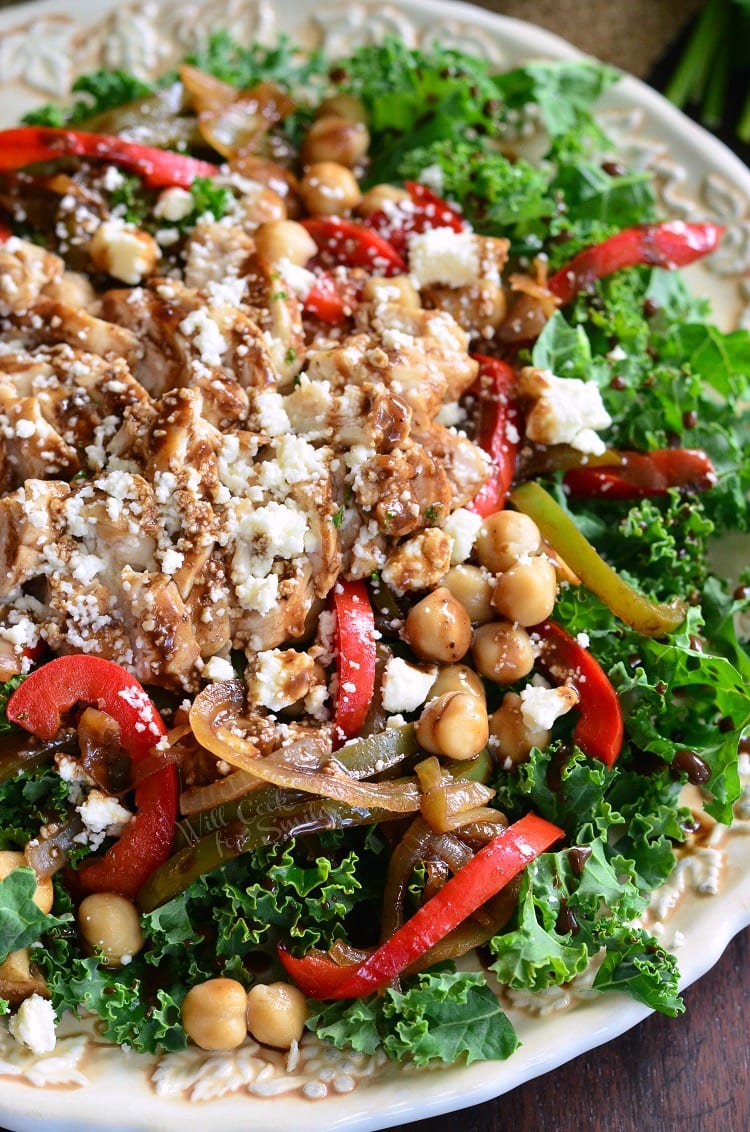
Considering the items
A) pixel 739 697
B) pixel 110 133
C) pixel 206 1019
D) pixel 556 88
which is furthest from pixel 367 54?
pixel 206 1019

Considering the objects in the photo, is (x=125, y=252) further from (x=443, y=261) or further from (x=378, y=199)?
(x=443, y=261)

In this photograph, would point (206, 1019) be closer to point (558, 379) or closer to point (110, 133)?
point (558, 379)

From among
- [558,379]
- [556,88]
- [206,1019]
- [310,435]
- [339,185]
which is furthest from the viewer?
[556,88]

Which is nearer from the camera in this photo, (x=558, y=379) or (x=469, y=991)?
(x=469, y=991)

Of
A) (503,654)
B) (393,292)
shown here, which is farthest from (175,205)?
(503,654)

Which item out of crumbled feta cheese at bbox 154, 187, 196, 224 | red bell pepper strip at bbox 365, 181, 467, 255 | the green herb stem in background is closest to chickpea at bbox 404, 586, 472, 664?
red bell pepper strip at bbox 365, 181, 467, 255

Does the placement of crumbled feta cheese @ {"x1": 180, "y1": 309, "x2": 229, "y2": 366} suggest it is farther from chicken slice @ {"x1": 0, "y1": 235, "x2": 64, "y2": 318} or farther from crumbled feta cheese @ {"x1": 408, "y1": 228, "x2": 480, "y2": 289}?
crumbled feta cheese @ {"x1": 408, "y1": 228, "x2": 480, "y2": 289}
